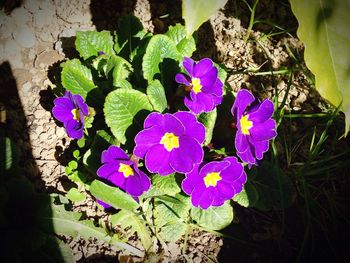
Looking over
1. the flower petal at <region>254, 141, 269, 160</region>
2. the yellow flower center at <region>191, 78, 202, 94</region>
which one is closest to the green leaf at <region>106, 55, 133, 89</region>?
the yellow flower center at <region>191, 78, 202, 94</region>

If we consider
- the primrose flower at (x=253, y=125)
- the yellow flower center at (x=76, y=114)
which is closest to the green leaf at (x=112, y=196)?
the yellow flower center at (x=76, y=114)

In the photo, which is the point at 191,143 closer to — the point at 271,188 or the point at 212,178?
the point at 212,178

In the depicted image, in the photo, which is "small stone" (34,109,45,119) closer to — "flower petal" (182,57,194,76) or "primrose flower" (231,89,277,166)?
"flower petal" (182,57,194,76)

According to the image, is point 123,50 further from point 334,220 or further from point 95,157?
point 334,220

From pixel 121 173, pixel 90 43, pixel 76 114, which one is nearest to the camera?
pixel 121 173

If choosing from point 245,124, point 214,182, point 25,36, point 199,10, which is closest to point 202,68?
point 245,124

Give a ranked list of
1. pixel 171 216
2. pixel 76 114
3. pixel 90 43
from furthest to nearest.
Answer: pixel 90 43
pixel 171 216
pixel 76 114

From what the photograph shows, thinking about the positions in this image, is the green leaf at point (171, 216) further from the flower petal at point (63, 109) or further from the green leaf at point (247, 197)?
the flower petal at point (63, 109)
